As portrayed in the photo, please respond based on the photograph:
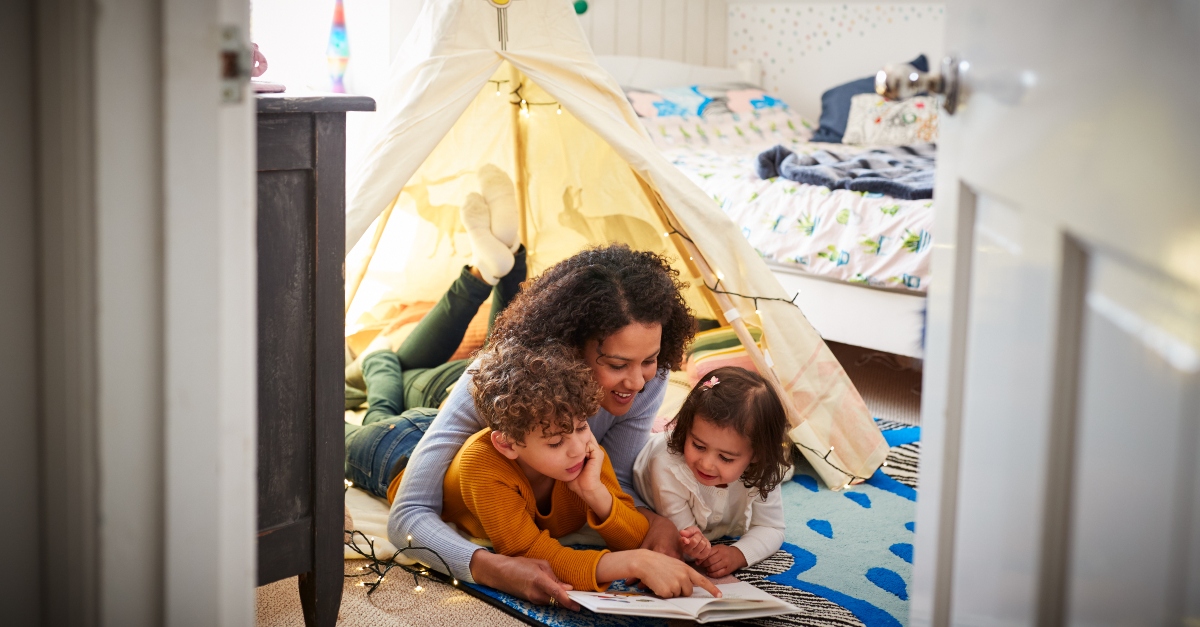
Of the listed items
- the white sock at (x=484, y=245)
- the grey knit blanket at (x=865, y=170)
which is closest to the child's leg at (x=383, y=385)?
the white sock at (x=484, y=245)

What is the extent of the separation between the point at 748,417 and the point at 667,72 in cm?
307

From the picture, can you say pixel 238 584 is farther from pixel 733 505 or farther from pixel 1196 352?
pixel 733 505

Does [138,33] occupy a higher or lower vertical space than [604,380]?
higher

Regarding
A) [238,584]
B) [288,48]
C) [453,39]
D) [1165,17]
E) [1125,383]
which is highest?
[288,48]

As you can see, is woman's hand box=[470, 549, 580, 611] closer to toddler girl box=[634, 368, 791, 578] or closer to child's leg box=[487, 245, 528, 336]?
toddler girl box=[634, 368, 791, 578]

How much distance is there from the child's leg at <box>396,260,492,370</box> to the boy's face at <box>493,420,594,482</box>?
0.77 m

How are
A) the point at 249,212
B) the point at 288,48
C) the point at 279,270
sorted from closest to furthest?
the point at 249,212 < the point at 279,270 < the point at 288,48

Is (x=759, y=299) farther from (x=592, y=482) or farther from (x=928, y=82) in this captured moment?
(x=928, y=82)

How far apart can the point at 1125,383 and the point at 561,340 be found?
113cm

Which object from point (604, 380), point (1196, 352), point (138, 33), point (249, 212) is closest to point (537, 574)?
point (604, 380)

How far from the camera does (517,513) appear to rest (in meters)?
1.49

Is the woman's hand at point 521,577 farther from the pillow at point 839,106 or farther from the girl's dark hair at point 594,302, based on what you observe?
the pillow at point 839,106

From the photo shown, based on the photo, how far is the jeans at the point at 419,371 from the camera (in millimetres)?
1852

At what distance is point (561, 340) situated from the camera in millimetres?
1567
